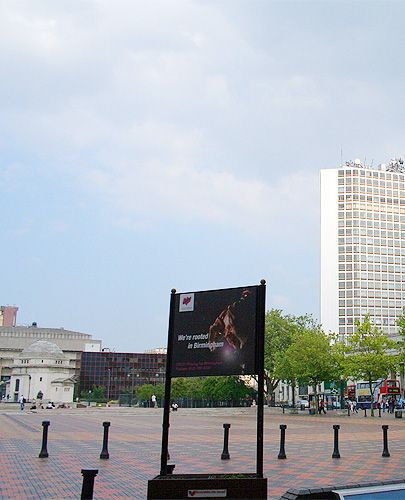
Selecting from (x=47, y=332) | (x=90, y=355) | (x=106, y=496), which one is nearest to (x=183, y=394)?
(x=90, y=355)

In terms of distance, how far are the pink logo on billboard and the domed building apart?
8547cm

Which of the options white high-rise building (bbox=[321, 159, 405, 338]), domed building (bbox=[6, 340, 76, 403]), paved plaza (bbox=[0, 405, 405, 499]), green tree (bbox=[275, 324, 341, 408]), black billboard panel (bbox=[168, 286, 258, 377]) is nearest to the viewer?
black billboard panel (bbox=[168, 286, 258, 377])

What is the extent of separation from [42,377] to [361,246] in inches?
2828

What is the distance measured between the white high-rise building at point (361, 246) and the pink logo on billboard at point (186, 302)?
401 ft

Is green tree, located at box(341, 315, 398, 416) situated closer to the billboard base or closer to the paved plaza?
the paved plaza

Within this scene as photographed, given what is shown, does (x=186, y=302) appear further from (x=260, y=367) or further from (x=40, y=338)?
(x=40, y=338)

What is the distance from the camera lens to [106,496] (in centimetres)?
1022

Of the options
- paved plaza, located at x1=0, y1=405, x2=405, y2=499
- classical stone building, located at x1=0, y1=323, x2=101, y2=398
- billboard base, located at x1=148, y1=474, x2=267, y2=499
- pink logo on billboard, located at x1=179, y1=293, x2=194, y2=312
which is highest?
classical stone building, located at x1=0, y1=323, x2=101, y2=398

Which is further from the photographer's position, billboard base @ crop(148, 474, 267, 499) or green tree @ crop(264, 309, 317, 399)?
green tree @ crop(264, 309, 317, 399)

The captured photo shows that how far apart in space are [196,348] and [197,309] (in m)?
0.54

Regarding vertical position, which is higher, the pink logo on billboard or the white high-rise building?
the white high-rise building

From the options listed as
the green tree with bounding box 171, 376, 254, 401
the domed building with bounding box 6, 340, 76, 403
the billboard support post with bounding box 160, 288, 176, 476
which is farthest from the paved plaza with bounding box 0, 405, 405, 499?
the domed building with bounding box 6, 340, 76, 403

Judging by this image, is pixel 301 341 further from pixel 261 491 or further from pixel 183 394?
pixel 261 491

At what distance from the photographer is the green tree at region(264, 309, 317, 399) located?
69.2m
